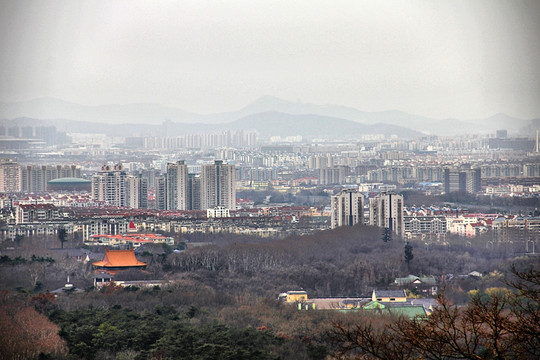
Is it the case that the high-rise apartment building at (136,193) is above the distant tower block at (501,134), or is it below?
below

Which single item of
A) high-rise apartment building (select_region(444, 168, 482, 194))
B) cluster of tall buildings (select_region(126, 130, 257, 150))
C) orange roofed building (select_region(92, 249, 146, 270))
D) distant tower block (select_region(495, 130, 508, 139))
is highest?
distant tower block (select_region(495, 130, 508, 139))

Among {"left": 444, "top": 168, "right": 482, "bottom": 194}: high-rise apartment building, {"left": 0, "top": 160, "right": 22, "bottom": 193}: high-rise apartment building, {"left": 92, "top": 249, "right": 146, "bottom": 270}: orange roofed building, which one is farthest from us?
{"left": 0, "top": 160, "right": 22, "bottom": 193}: high-rise apartment building

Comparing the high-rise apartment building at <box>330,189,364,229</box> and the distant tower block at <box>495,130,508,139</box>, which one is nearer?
the high-rise apartment building at <box>330,189,364,229</box>

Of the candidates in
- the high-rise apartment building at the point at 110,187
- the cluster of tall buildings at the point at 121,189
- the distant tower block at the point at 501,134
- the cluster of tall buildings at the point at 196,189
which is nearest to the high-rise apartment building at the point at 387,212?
the cluster of tall buildings at the point at 196,189

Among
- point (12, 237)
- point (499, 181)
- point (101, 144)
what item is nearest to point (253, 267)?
point (12, 237)

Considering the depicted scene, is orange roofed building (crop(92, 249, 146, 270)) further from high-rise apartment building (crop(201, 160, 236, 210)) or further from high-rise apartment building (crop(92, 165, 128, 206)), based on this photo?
high-rise apartment building (crop(92, 165, 128, 206))

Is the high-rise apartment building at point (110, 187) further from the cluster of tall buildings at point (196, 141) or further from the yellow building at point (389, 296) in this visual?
the cluster of tall buildings at point (196, 141)

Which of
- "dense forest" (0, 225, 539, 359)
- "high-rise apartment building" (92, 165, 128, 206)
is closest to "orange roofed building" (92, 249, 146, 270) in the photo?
"dense forest" (0, 225, 539, 359)

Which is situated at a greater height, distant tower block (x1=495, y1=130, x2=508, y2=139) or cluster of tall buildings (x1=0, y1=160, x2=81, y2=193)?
distant tower block (x1=495, y1=130, x2=508, y2=139)
